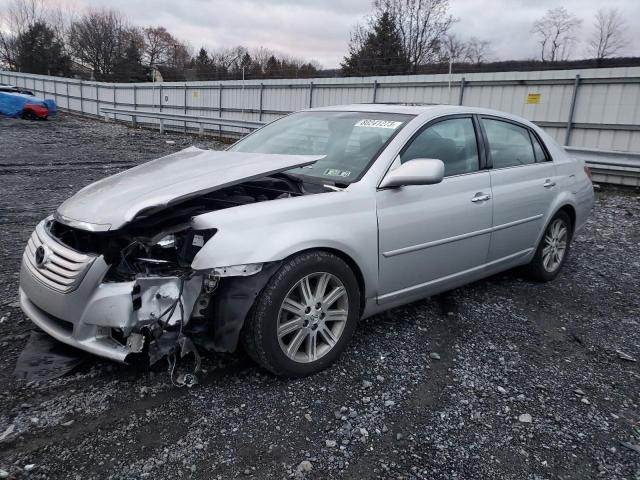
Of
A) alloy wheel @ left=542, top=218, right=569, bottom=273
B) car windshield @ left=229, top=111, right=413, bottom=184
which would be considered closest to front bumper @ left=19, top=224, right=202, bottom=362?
car windshield @ left=229, top=111, right=413, bottom=184

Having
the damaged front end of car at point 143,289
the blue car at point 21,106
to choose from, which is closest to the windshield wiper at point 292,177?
the damaged front end of car at point 143,289

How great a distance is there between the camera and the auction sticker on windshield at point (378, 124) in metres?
3.46

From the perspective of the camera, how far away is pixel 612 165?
31.0ft

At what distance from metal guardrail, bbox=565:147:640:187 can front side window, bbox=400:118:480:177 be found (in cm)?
599

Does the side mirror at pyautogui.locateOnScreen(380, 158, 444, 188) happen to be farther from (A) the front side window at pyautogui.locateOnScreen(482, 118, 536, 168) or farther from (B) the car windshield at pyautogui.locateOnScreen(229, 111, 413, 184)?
(A) the front side window at pyautogui.locateOnScreen(482, 118, 536, 168)

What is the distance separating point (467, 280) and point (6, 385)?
312cm

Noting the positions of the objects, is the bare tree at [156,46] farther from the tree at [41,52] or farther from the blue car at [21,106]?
the blue car at [21,106]

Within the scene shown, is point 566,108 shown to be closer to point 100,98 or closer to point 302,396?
point 302,396

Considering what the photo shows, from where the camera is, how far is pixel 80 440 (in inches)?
89.8

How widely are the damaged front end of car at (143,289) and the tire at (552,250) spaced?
9.77ft

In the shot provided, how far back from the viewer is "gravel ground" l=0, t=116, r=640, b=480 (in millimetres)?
2217

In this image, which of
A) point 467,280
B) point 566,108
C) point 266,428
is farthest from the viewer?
point 566,108

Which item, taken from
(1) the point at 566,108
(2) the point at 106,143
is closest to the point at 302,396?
(1) the point at 566,108

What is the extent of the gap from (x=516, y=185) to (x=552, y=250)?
3.32 ft
